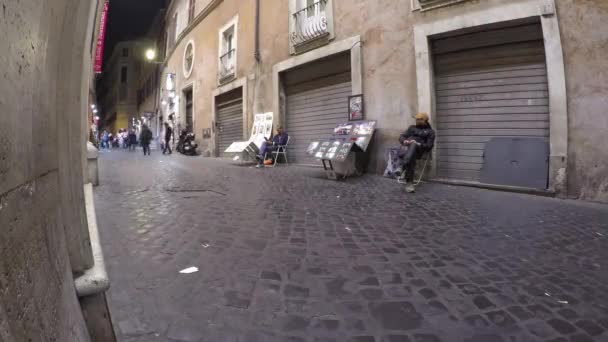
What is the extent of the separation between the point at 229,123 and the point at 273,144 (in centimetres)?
555

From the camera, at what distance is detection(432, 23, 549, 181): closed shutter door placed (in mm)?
5945

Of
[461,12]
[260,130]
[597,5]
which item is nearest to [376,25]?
[461,12]

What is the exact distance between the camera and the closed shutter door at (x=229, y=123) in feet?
46.2

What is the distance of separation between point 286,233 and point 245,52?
A: 11853 millimetres

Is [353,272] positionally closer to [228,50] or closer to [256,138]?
[256,138]

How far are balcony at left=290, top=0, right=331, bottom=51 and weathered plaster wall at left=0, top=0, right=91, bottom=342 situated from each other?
29.1ft

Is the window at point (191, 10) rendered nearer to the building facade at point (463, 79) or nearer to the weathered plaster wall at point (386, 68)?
the building facade at point (463, 79)

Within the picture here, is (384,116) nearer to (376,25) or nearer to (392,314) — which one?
(376,25)

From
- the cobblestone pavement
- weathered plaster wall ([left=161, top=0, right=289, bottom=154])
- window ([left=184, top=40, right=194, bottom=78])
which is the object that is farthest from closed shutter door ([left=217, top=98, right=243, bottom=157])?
the cobblestone pavement

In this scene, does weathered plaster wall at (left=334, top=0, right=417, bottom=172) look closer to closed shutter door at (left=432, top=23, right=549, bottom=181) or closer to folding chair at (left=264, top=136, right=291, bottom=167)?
closed shutter door at (left=432, top=23, right=549, bottom=181)

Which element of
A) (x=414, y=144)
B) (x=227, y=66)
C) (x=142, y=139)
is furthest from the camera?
(x=142, y=139)

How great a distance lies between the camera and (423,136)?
587cm

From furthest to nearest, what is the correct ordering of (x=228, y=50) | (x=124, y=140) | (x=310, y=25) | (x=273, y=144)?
(x=124, y=140) → (x=228, y=50) → (x=273, y=144) → (x=310, y=25)

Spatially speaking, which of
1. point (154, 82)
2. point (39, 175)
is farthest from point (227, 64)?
point (154, 82)
